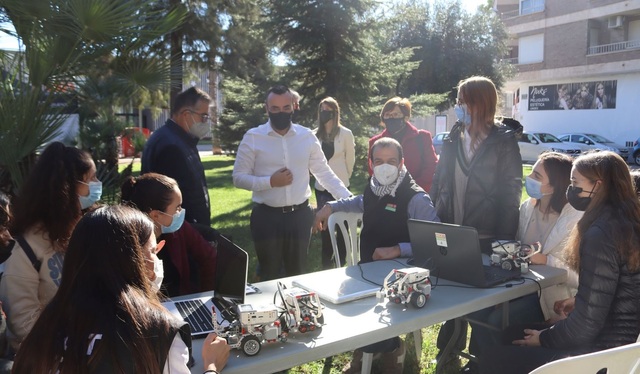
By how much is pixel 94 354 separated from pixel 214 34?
1507 cm

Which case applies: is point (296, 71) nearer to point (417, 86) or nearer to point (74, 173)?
point (74, 173)

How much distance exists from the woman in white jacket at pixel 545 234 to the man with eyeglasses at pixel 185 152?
1.93 meters

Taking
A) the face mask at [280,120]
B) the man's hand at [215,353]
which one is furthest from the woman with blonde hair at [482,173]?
the man's hand at [215,353]

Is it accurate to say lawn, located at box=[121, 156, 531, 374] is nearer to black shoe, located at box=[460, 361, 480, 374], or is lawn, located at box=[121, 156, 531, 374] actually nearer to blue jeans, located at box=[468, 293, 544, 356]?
black shoe, located at box=[460, 361, 480, 374]

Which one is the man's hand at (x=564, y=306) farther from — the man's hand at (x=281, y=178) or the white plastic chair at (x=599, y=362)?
the man's hand at (x=281, y=178)

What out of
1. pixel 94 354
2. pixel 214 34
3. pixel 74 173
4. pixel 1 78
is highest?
pixel 214 34

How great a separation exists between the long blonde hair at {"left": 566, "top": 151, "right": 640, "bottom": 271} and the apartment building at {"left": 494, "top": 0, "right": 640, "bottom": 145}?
1043 inches

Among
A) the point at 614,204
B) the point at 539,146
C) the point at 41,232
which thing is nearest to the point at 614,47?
the point at 539,146

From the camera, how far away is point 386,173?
324 centimetres

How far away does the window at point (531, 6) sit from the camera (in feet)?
99.0

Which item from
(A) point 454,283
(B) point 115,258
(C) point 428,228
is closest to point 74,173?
(B) point 115,258

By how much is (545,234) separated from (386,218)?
0.97 metres

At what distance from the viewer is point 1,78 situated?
396 cm

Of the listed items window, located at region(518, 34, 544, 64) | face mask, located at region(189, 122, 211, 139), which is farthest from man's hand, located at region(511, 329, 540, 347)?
window, located at region(518, 34, 544, 64)
